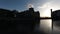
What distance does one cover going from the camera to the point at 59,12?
40.9m

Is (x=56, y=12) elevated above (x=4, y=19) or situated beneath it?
elevated above

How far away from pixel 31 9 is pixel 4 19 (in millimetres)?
14576

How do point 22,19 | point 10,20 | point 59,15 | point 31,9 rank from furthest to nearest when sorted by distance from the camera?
point 59,15 < point 31,9 < point 22,19 < point 10,20

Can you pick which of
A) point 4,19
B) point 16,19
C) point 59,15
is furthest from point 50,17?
point 4,19

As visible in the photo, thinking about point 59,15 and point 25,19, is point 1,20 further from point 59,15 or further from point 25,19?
point 59,15

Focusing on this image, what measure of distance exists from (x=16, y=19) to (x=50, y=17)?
17483mm

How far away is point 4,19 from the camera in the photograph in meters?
21.2

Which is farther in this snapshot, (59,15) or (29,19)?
(59,15)

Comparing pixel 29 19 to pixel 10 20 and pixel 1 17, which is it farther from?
pixel 1 17

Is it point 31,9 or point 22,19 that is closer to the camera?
point 22,19

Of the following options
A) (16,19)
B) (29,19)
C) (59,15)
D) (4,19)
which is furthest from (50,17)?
(4,19)

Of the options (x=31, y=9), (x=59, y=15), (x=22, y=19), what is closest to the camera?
(x=22, y=19)

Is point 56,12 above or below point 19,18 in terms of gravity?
above

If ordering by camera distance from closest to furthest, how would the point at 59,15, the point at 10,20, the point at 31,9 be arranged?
Answer: the point at 10,20 → the point at 31,9 → the point at 59,15
